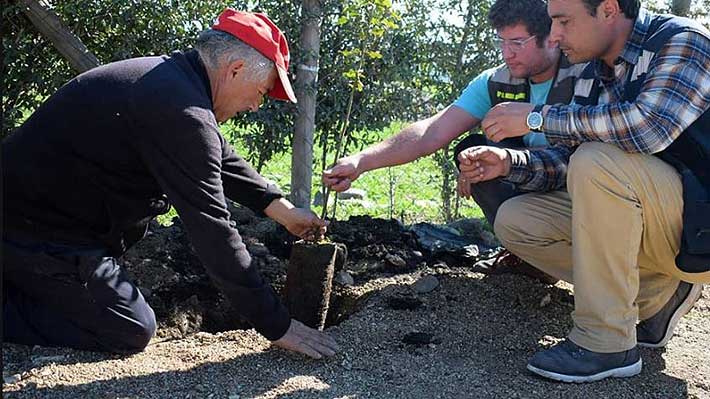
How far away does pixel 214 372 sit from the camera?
338 cm

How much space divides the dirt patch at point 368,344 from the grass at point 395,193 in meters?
1.67

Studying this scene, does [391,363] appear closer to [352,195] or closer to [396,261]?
[396,261]

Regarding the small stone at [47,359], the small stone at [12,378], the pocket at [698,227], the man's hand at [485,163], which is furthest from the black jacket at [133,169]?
the pocket at [698,227]

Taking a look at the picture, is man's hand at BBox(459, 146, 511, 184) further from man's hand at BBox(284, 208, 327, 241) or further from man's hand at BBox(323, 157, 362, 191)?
man's hand at BBox(284, 208, 327, 241)

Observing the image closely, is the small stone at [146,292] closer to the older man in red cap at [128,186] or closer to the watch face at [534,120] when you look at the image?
the older man in red cap at [128,186]

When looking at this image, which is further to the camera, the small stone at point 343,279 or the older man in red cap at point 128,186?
the small stone at point 343,279

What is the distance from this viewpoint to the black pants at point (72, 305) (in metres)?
3.56

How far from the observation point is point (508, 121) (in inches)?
137

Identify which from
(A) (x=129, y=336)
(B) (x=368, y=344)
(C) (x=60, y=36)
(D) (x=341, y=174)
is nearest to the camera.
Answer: (A) (x=129, y=336)

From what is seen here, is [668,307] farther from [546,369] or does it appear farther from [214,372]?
[214,372]

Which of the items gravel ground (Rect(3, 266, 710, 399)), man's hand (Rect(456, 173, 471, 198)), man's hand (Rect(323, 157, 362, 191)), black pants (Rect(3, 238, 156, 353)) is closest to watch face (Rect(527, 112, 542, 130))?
man's hand (Rect(456, 173, 471, 198))

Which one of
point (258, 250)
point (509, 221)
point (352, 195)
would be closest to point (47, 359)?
point (258, 250)

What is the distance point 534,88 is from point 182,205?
6.62 feet

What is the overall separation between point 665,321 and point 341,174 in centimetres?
160
